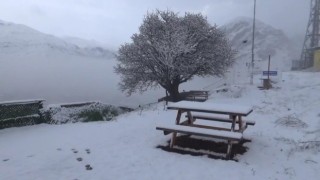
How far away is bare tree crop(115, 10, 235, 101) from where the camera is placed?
26.2m

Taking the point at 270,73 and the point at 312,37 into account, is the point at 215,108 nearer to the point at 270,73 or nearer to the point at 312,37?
the point at 270,73

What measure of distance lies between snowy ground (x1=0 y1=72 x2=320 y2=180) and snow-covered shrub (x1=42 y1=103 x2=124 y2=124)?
1.36 metres

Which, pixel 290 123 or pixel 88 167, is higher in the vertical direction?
pixel 290 123

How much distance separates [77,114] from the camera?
16172mm

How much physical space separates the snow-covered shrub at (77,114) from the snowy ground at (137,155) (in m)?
1.36

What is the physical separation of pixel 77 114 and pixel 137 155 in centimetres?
808

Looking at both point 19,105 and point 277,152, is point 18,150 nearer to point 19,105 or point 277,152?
point 19,105

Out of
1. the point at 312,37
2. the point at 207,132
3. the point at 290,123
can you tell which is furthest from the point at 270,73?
the point at 312,37

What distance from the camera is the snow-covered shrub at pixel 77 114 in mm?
14898

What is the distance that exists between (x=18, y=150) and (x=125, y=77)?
65.9 feet

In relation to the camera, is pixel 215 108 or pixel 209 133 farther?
pixel 215 108

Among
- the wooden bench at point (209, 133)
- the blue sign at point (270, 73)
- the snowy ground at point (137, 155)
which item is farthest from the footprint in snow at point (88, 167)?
the blue sign at point (270, 73)

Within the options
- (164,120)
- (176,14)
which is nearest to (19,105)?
(164,120)

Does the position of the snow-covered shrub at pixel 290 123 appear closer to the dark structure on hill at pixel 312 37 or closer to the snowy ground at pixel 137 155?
the snowy ground at pixel 137 155
